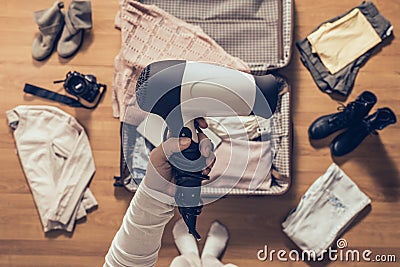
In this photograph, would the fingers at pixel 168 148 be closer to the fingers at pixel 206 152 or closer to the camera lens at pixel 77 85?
the fingers at pixel 206 152

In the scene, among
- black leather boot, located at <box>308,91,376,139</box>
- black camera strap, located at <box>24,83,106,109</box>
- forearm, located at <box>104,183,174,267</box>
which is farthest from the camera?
black camera strap, located at <box>24,83,106,109</box>

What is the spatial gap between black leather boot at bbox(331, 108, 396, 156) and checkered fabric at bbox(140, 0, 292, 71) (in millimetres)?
276

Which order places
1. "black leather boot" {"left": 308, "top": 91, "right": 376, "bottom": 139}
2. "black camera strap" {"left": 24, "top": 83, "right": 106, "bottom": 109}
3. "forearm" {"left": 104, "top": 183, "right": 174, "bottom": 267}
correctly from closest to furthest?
"forearm" {"left": 104, "top": 183, "right": 174, "bottom": 267} → "black leather boot" {"left": 308, "top": 91, "right": 376, "bottom": 139} → "black camera strap" {"left": 24, "top": 83, "right": 106, "bottom": 109}

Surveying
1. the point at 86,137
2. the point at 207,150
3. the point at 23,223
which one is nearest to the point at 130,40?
the point at 86,137

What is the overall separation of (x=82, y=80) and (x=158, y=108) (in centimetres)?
71

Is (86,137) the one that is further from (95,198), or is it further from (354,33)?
(354,33)

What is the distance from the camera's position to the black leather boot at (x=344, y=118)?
1430mm

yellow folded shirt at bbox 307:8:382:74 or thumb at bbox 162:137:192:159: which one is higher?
thumb at bbox 162:137:192:159

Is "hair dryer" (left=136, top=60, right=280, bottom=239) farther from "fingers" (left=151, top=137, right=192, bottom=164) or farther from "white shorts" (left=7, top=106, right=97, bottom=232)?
"white shorts" (left=7, top=106, right=97, bottom=232)

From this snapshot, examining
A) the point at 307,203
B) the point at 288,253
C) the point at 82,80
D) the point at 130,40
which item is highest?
the point at 130,40

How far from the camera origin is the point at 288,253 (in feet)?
4.94

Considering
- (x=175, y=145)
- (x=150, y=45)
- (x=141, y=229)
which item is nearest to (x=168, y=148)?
(x=175, y=145)

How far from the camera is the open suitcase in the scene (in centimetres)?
149

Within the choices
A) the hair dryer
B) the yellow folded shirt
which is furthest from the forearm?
the yellow folded shirt
